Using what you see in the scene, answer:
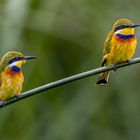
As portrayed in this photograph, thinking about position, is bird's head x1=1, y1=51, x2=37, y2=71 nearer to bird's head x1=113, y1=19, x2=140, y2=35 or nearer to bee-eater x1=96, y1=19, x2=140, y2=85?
bee-eater x1=96, y1=19, x2=140, y2=85

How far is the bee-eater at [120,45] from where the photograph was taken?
12.1 ft

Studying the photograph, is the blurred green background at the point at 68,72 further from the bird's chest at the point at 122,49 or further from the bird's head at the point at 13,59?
the bird's chest at the point at 122,49

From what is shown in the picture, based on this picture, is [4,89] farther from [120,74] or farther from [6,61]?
[120,74]

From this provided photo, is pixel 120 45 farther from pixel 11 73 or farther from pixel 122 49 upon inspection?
pixel 11 73

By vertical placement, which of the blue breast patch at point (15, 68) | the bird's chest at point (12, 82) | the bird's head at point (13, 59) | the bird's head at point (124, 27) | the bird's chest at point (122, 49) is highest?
the bird's head at point (124, 27)

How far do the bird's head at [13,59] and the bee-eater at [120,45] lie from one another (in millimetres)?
364

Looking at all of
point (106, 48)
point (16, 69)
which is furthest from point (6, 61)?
point (106, 48)

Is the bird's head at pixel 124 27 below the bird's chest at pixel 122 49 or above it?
above

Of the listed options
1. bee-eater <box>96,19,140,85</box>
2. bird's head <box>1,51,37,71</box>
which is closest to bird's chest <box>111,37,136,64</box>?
bee-eater <box>96,19,140,85</box>

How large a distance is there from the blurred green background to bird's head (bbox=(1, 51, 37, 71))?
0.38 metres

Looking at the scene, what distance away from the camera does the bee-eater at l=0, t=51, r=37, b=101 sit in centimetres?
364

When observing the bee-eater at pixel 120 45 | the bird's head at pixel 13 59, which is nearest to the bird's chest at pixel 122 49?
the bee-eater at pixel 120 45

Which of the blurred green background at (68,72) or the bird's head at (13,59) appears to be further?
the blurred green background at (68,72)

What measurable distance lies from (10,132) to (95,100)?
1.63 ft
